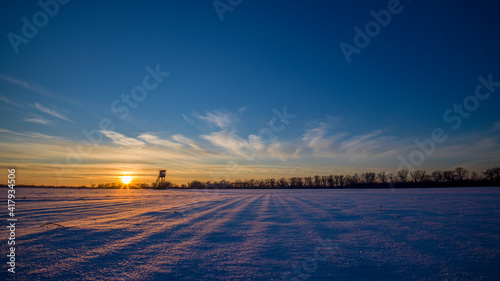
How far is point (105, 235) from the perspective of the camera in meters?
5.93

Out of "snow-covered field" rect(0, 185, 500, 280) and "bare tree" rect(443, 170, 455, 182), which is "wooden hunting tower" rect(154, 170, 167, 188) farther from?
"bare tree" rect(443, 170, 455, 182)

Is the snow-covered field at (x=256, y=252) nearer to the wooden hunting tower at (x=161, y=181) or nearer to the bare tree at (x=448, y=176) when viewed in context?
the wooden hunting tower at (x=161, y=181)

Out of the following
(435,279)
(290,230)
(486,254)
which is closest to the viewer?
(435,279)

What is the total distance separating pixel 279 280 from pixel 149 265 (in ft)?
7.59

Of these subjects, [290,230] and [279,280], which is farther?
[290,230]

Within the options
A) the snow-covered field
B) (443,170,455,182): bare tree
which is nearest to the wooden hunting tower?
the snow-covered field

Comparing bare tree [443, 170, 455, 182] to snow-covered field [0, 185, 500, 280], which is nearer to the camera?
snow-covered field [0, 185, 500, 280]

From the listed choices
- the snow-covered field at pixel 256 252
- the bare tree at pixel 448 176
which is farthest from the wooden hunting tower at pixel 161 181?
the bare tree at pixel 448 176

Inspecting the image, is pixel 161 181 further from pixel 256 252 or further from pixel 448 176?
pixel 448 176

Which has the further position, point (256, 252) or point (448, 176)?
point (448, 176)

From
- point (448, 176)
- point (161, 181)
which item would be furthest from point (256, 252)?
point (448, 176)

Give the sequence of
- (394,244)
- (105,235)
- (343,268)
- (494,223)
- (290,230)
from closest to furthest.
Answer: (343,268)
(394,244)
(105,235)
(290,230)
(494,223)

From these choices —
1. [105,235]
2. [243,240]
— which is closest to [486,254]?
[243,240]

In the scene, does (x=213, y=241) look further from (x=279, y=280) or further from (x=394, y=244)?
(x=394, y=244)
